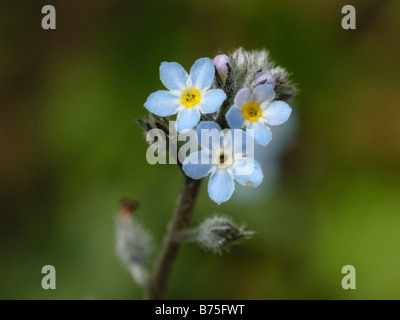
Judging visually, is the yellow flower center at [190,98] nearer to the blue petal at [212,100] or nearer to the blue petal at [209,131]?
the blue petal at [212,100]

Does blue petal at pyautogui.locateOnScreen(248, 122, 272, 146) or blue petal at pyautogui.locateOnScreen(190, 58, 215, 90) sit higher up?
blue petal at pyautogui.locateOnScreen(190, 58, 215, 90)

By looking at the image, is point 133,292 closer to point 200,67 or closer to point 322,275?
point 322,275

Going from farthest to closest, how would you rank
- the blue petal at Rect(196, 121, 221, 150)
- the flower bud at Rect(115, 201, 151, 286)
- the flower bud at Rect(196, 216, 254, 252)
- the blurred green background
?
the blurred green background
the flower bud at Rect(115, 201, 151, 286)
the flower bud at Rect(196, 216, 254, 252)
the blue petal at Rect(196, 121, 221, 150)

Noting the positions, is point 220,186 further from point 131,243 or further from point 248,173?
point 131,243

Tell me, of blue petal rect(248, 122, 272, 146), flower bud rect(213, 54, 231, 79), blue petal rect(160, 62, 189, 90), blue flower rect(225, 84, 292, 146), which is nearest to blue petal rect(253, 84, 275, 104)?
blue flower rect(225, 84, 292, 146)

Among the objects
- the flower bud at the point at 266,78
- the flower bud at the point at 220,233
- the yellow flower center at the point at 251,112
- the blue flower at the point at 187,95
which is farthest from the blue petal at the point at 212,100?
the flower bud at the point at 220,233

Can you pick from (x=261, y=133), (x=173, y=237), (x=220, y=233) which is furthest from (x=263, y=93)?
(x=173, y=237)

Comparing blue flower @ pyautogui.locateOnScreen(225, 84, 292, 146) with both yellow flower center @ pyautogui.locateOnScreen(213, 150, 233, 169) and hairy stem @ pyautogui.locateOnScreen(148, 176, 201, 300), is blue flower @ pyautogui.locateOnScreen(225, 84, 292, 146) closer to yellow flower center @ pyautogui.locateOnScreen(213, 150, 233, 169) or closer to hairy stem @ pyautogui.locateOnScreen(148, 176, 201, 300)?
yellow flower center @ pyautogui.locateOnScreen(213, 150, 233, 169)
